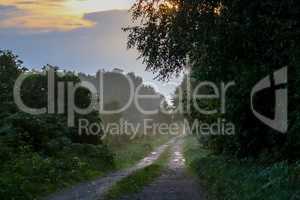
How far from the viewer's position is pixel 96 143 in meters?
45.8

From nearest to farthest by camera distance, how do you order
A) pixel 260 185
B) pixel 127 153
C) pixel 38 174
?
pixel 260 185 → pixel 38 174 → pixel 127 153

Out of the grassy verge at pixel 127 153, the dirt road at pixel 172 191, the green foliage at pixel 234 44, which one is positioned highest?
the green foliage at pixel 234 44

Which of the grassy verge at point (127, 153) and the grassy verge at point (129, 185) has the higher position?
the grassy verge at point (129, 185)

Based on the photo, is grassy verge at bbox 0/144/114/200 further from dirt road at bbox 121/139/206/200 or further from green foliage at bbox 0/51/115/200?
dirt road at bbox 121/139/206/200

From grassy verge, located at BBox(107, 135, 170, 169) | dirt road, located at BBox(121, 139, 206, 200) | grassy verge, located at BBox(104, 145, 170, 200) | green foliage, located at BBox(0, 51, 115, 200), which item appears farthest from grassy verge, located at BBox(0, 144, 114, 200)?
grassy verge, located at BBox(107, 135, 170, 169)

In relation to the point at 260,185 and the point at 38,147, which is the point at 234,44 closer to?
the point at 260,185

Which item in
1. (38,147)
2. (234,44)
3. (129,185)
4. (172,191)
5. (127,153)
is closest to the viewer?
(234,44)

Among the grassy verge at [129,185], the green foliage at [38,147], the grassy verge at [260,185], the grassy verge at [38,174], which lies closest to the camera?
the grassy verge at [260,185]

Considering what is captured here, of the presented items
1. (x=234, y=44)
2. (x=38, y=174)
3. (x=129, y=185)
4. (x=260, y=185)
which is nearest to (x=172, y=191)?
(x=129, y=185)

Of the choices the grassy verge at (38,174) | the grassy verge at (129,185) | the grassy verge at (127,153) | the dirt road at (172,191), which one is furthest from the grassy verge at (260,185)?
the grassy verge at (127,153)

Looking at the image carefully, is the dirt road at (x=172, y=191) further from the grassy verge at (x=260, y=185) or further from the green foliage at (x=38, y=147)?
the green foliage at (x=38, y=147)

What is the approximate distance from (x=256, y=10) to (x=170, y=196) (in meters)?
7.60

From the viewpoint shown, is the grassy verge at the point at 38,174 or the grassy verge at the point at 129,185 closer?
the grassy verge at the point at 38,174

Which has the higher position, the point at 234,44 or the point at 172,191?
the point at 234,44
